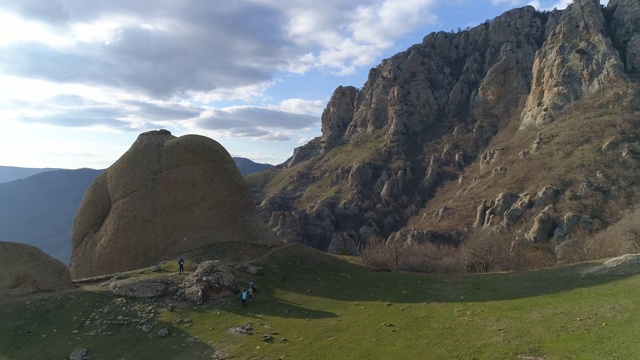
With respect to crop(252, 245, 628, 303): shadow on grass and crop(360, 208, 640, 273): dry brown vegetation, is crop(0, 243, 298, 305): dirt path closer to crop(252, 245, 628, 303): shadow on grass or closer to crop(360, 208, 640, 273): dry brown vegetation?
crop(252, 245, 628, 303): shadow on grass

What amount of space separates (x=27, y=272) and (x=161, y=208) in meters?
17.3

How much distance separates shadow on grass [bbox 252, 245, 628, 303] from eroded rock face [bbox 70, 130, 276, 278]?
28.1ft

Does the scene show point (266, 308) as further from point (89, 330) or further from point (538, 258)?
point (538, 258)

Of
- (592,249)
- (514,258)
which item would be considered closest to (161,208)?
(514,258)

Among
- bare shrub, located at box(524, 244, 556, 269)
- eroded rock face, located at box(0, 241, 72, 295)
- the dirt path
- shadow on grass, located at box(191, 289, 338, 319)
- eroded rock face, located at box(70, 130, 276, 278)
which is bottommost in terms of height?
bare shrub, located at box(524, 244, 556, 269)

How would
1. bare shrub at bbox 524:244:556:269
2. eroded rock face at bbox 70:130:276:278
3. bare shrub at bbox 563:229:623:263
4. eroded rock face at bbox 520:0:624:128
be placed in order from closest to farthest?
bare shrub at bbox 563:229:623:263
eroded rock face at bbox 70:130:276:278
bare shrub at bbox 524:244:556:269
eroded rock face at bbox 520:0:624:128

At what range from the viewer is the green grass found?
23375 mm

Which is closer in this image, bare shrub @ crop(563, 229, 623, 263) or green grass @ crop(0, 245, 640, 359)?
green grass @ crop(0, 245, 640, 359)

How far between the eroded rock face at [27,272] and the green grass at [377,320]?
2.98 m

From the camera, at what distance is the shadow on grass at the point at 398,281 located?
109 feet

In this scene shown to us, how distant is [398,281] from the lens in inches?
1661

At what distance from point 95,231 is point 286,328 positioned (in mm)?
40159

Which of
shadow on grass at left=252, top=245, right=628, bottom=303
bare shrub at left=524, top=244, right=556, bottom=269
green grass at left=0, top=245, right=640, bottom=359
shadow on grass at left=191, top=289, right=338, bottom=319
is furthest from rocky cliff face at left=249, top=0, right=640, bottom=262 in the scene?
shadow on grass at left=191, top=289, right=338, bottom=319

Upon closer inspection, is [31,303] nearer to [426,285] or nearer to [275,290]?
[275,290]
